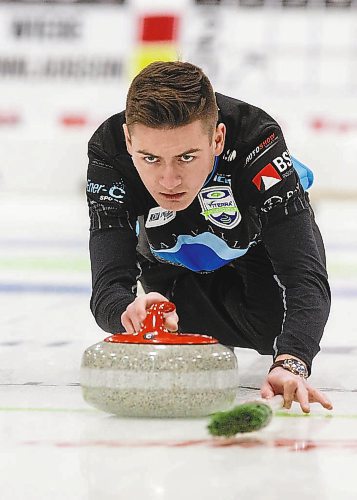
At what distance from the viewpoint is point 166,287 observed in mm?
2299

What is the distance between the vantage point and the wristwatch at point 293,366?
5.39 ft

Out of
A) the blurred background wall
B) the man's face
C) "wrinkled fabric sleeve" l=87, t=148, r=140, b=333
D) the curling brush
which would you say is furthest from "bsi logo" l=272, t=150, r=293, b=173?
the blurred background wall

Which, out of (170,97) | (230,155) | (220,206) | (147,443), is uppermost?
(170,97)

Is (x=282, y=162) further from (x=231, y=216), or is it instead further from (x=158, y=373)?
(x=158, y=373)

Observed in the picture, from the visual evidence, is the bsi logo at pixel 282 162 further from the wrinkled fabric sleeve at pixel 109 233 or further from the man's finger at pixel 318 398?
the man's finger at pixel 318 398

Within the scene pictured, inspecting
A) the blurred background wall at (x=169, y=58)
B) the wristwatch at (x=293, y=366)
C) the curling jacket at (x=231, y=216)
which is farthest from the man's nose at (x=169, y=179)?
the blurred background wall at (x=169, y=58)

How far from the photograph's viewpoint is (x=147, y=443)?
1.42 meters

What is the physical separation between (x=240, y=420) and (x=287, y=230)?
20.0 inches

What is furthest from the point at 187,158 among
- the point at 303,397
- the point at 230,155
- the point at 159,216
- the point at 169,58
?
the point at 169,58

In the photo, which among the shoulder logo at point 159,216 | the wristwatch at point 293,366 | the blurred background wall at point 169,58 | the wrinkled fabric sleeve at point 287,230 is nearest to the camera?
the wristwatch at point 293,366

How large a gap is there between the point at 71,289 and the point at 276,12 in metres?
6.01

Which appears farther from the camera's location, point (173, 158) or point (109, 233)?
point (109, 233)

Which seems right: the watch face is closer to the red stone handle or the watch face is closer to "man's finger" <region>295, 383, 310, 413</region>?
"man's finger" <region>295, 383, 310, 413</region>

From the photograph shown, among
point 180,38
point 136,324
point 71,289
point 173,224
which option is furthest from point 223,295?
point 180,38
